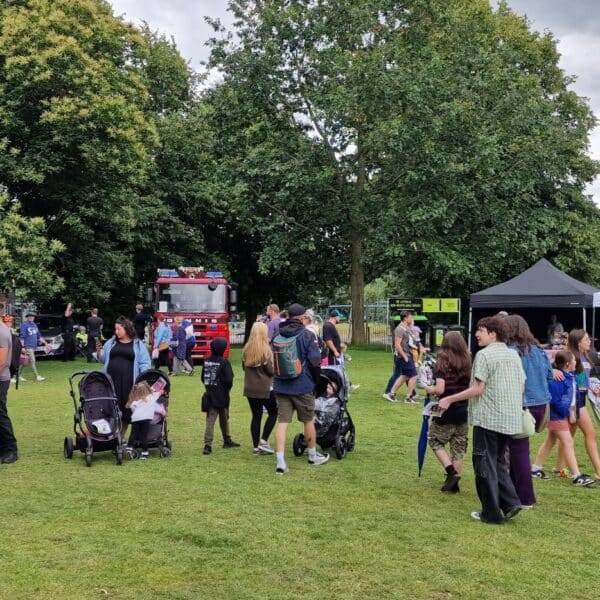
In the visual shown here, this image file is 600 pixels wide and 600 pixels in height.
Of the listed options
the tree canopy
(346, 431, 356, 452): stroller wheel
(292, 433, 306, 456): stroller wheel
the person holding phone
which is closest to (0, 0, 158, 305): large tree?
the tree canopy

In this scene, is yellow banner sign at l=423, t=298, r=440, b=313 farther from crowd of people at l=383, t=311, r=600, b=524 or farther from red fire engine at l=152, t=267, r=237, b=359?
crowd of people at l=383, t=311, r=600, b=524

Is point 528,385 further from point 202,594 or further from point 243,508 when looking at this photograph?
point 202,594

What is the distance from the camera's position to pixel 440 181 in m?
28.1

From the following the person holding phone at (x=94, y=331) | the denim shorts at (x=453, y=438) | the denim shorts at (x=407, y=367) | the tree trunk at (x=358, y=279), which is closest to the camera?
the denim shorts at (x=453, y=438)

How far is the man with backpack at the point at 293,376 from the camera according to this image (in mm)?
7949

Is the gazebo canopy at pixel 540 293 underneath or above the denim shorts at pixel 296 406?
above

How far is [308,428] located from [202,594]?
3765 millimetres

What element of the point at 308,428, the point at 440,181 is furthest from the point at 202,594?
the point at 440,181

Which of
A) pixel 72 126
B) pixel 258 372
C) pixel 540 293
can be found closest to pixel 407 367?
pixel 258 372

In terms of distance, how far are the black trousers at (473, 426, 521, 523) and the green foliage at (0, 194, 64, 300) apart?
1635 cm

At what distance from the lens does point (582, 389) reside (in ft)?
26.3

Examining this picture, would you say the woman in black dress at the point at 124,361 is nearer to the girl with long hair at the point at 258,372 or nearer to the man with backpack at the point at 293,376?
the girl with long hair at the point at 258,372

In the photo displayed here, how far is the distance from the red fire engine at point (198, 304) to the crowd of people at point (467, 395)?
491 inches

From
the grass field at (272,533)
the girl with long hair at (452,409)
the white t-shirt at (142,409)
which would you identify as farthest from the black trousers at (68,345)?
the girl with long hair at (452,409)
